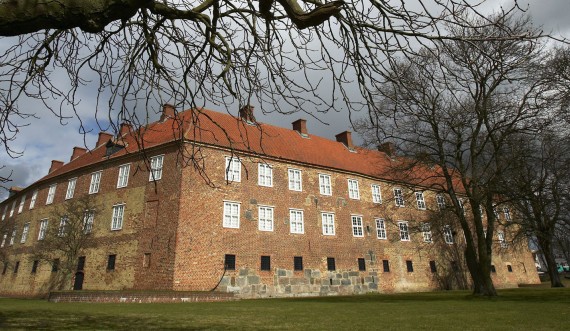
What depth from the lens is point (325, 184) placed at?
25797mm

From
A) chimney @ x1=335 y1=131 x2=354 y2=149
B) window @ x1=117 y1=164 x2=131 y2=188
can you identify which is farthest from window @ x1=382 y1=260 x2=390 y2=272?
window @ x1=117 y1=164 x2=131 y2=188

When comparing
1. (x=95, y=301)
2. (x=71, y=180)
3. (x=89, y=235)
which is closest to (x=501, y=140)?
(x=95, y=301)

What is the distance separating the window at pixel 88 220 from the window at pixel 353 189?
1657 centimetres

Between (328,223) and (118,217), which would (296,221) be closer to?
(328,223)

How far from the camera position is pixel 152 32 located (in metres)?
4.15

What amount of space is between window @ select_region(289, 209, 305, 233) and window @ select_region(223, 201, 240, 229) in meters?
3.64

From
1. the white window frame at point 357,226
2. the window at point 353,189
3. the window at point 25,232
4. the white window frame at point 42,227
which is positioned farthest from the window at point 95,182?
the white window frame at point 357,226

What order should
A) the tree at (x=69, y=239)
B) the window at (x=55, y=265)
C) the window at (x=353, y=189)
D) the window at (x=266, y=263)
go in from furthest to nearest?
the window at (x=353, y=189) < the window at (x=55, y=265) < the tree at (x=69, y=239) < the window at (x=266, y=263)

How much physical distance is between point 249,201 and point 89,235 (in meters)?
10.1

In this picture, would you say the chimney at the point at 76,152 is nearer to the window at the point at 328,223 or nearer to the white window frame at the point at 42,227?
the white window frame at the point at 42,227

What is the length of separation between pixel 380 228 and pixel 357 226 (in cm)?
238

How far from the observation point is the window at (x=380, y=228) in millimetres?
27109

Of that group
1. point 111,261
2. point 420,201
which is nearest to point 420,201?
point 420,201

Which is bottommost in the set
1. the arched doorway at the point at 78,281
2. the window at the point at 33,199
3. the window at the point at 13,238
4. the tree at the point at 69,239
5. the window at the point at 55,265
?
the arched doorway at the point at 78,281
